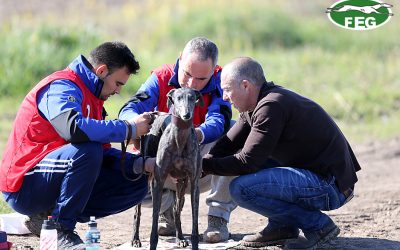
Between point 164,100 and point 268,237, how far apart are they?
1451mm

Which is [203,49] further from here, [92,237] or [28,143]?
[92,237]

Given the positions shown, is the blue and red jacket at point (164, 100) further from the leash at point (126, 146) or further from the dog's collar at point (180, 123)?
the dog's collar at point (180, 123)

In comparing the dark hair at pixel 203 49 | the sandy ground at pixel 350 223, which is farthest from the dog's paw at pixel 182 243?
the dark hair at pixel 203 49

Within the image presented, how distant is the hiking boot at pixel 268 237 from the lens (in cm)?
659

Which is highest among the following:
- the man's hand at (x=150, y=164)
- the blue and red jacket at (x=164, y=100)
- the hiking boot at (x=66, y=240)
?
the blue and red jacket at (x=164, y=100)

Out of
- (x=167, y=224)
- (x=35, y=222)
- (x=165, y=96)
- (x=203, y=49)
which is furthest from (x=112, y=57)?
(x=167, y=224)

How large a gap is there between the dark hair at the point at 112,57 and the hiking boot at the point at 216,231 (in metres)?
1.46

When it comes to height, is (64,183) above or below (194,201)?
above

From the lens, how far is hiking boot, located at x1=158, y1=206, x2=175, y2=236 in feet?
→ 23.1

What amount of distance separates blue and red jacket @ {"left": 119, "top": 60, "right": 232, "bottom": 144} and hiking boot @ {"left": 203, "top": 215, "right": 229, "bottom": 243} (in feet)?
2.10

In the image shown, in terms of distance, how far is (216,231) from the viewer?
684 cm

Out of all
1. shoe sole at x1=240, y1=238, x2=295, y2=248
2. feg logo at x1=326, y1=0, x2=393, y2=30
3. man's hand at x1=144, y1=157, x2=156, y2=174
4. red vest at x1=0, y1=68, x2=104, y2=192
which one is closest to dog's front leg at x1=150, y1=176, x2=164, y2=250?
man's hand at x1=144, y1=157, x2=156, y2=174

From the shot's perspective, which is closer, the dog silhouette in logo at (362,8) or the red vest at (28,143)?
the red vest at (28,143)

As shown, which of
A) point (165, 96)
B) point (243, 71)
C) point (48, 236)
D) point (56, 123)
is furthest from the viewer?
point (165, 96)
